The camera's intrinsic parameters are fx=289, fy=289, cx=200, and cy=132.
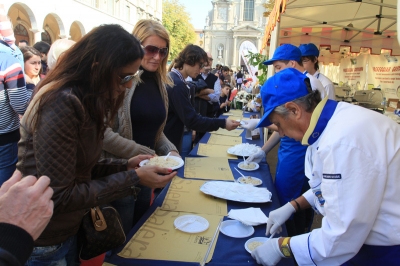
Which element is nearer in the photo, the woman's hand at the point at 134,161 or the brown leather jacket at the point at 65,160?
the brown leather jacket at the point at 65,160

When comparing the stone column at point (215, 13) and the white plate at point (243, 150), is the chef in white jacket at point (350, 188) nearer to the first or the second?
the white plate at point (243, 150)

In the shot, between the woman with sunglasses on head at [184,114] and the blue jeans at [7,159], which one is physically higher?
the woman with sunglasses on head at [184,114]

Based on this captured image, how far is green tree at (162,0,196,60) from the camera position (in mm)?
31523

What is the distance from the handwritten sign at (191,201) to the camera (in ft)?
5.32

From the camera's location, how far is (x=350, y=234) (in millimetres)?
960

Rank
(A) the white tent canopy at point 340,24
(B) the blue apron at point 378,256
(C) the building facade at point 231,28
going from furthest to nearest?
(C) the building facade at point 231,28 < (A) the white tent canopy at point 340,24 < (B) the blue apron at point 378,256

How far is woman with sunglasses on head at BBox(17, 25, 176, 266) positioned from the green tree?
30.5 metres

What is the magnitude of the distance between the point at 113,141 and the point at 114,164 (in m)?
0.33

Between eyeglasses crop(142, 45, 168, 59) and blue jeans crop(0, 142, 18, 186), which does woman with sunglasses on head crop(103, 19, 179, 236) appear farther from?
blue jeans crop(0, 142, 18, 186)

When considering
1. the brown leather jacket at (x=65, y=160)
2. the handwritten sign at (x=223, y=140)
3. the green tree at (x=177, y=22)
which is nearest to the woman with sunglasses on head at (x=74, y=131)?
the brown leather jacket at (x=65, y=160)

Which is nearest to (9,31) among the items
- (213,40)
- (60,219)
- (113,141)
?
(113,141)

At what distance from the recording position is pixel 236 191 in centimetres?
183

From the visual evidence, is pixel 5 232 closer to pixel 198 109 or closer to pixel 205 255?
pixel 205 255

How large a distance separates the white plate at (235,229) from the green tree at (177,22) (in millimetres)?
30497
